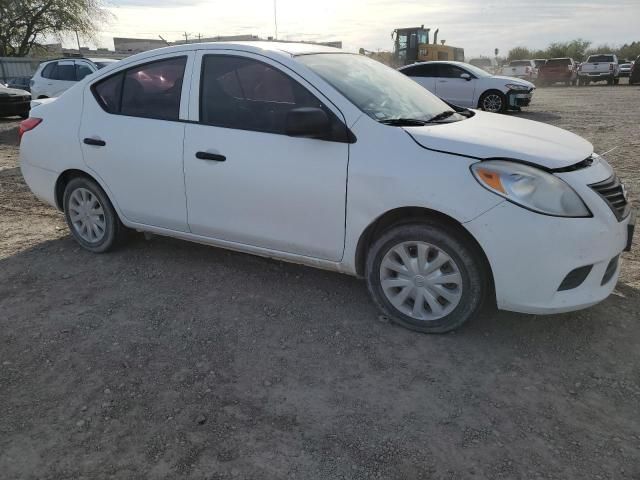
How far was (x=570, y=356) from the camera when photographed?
3084mm

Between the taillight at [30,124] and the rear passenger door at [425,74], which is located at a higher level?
the rear passenger door at [425,74]

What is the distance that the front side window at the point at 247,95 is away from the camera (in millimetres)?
3561

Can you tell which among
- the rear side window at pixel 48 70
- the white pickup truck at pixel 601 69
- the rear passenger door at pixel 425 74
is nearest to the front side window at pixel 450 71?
the rear passenger door at pixel 425 74

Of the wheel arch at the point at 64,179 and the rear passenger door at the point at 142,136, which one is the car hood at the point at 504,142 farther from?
the wheel arch at the point at 64,179

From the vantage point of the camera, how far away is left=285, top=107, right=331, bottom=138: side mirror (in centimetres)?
324

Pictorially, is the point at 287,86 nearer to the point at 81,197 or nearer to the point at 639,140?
the point at 81,197

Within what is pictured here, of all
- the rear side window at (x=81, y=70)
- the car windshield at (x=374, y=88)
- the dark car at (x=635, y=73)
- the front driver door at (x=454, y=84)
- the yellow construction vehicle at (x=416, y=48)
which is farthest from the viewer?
the dark car at (x=635, y=73)

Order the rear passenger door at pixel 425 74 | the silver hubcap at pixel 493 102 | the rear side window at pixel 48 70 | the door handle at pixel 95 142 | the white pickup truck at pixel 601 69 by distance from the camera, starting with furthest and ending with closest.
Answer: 1. the white pickup truck at pixel 601 69
2. the rear passenger door at pixel 425 74
3. the silver hubcap at pixel 493 102
4. the rear side window at pixel 48 70
5. the door handle at pixel 95 142

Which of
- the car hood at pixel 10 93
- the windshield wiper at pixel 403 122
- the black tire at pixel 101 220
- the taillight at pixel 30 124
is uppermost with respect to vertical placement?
the windshield wiper at pixel 403 122

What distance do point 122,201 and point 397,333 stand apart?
2.46 meters

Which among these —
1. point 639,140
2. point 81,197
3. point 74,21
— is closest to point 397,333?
point 81,197

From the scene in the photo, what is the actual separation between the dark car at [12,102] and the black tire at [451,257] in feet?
48.1

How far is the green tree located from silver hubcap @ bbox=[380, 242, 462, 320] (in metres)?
39.6

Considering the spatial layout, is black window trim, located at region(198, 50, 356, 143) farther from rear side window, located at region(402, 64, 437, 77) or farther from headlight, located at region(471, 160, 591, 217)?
rear side window, located at region(402, 64, 437, 77)
